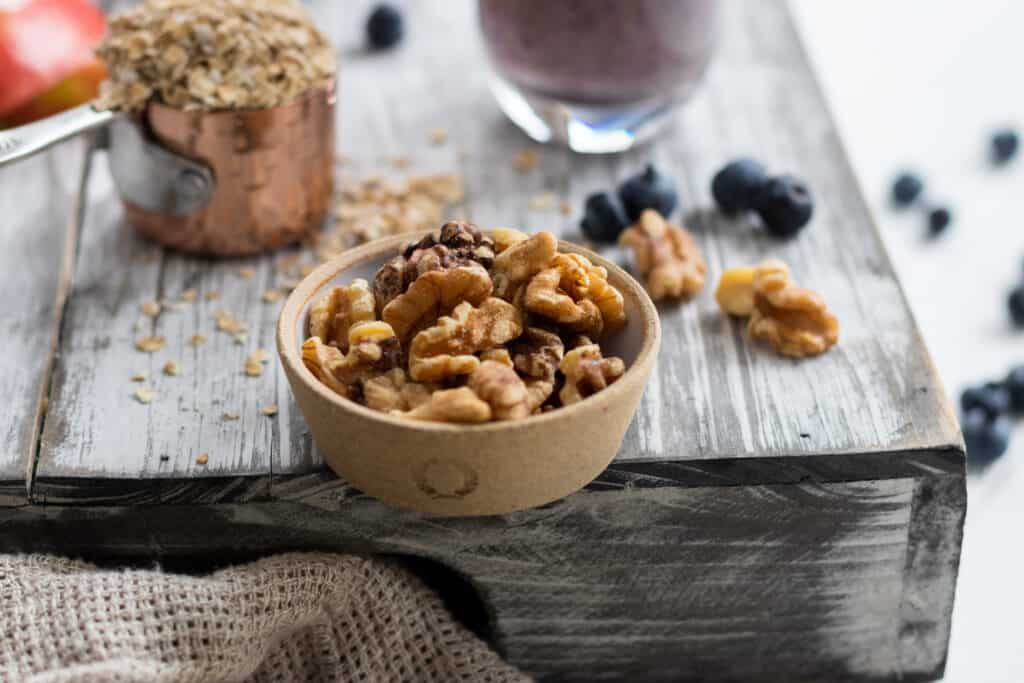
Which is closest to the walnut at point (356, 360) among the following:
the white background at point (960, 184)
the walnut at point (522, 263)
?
the walnut at point (522, 263)

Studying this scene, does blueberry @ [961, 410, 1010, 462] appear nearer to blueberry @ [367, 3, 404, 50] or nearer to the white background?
the white background

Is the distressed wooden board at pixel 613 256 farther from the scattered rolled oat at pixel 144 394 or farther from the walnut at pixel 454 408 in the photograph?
the walnut at pixel 454 408

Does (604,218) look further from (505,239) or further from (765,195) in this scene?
(505,239)

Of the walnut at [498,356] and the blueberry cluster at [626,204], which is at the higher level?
the walnut at [498,356]

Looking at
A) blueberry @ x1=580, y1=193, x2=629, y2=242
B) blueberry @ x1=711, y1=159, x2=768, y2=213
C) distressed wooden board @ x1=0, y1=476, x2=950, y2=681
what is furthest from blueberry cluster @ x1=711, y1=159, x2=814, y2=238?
distressed wooden board @ x1=0, y1=476, x2=950, y2=681

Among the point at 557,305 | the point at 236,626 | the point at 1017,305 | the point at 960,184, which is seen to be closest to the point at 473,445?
the point at 557,305
